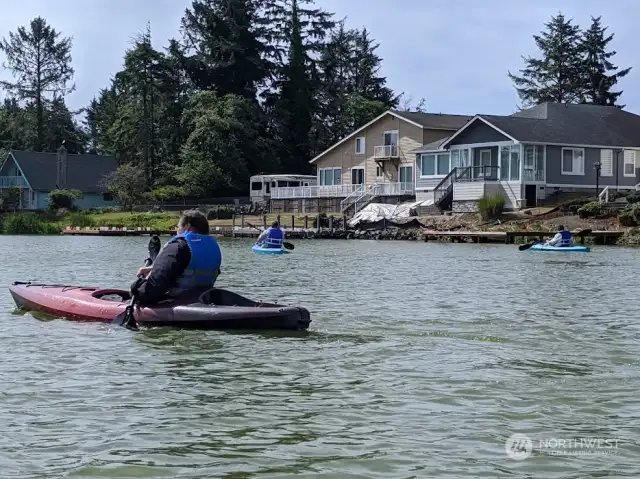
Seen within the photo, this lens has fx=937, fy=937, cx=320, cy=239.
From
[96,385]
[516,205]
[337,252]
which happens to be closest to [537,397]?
[96,385]

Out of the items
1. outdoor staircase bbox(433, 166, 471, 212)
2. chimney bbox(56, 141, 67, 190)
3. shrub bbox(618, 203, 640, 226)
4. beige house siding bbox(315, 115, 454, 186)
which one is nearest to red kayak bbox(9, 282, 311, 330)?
shrub bbox(618, 203, 640, 226)

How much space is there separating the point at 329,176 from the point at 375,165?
5.27m

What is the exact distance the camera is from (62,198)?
258ft

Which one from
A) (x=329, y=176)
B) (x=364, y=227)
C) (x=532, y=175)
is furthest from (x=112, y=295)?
(x=329, y=176)

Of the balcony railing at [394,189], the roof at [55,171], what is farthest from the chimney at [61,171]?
the balcony railing at [394,189]

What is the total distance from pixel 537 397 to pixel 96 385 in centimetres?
458

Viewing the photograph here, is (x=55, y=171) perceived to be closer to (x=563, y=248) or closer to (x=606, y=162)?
(x=606, y=162)

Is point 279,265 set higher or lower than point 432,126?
lower

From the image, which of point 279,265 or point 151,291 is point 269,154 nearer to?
point 279,265

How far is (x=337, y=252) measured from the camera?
38.9 meters

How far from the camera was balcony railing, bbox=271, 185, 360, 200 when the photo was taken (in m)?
65.9

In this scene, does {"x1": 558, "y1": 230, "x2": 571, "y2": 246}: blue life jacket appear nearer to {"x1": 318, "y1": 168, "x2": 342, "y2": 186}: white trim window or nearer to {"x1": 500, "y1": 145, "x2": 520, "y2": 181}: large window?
{"x1": 500, "y1": 145, "x2": 520, "y2": 181}: large window

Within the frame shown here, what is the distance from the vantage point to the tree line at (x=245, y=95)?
252 ft

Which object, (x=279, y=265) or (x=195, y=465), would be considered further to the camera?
(x=279, y=265)
